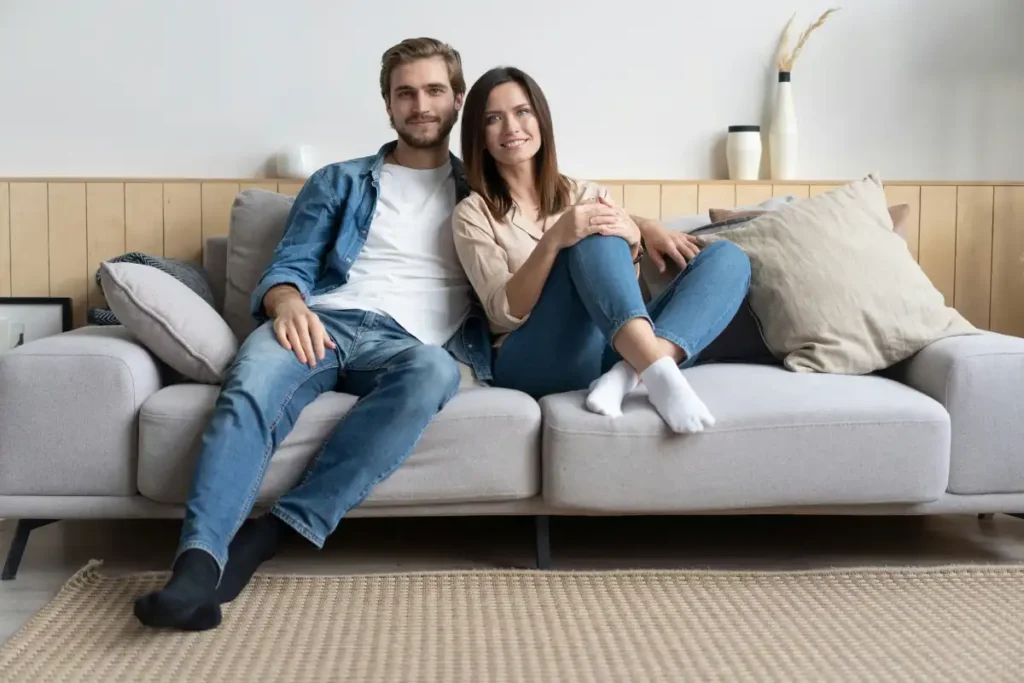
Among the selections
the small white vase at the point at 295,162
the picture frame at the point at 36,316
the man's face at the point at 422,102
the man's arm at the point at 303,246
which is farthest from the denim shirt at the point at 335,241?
the picture frame at the point at 36,316

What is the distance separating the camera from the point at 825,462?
1.91 metres

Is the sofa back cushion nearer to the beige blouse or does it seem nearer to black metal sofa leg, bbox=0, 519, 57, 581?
the beige blouse

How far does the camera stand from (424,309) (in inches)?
88.1

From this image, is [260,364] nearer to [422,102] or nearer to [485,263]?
[485,263]

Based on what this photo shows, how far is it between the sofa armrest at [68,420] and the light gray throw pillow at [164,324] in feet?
0.25

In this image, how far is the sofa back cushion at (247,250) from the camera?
2.50m

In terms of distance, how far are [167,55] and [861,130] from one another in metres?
2.08

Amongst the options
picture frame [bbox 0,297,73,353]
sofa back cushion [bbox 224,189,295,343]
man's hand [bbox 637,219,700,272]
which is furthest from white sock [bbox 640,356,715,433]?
picture frame [bbox 0,297,73,353]

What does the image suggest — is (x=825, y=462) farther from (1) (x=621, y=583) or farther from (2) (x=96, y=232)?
(2) (x=96, y=232)

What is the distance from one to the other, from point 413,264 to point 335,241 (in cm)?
18

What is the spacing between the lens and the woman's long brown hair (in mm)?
2279

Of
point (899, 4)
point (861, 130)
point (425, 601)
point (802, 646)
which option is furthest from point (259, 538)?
point (899, 4)

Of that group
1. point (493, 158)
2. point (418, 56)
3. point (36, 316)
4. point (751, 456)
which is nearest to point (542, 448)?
point (751, 456)

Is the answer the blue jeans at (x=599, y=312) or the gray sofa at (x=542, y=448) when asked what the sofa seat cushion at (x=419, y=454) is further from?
the blue jeans at (x=599, y=312)
